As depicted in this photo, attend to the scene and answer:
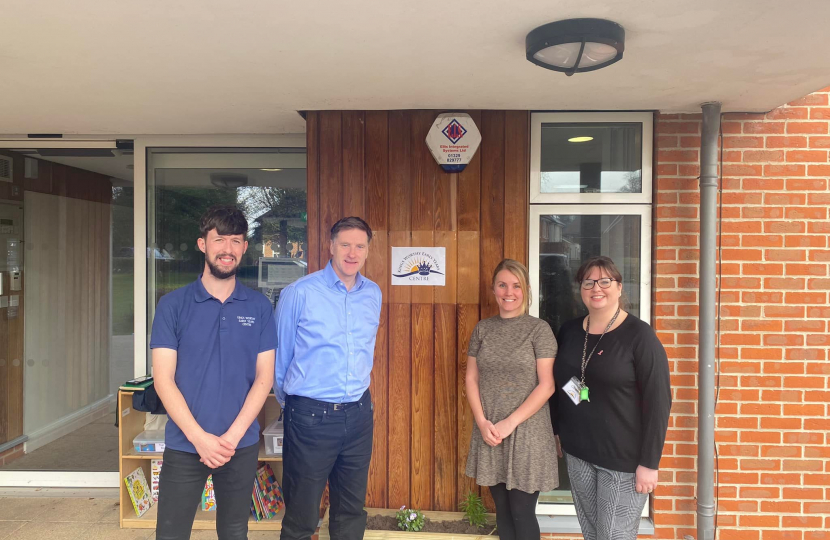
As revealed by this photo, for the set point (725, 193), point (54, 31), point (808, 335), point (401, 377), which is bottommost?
point (401, 377)

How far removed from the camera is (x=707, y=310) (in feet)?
9.59

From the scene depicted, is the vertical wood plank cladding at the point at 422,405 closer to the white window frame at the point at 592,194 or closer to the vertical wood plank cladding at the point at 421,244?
the vertical wood plank cladding at the point at 421,244

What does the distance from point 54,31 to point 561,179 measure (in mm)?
2547

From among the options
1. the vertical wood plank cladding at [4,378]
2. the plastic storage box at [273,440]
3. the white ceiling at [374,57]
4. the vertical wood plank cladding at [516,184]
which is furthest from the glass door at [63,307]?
the vertical wood plank cladding at [516,184]

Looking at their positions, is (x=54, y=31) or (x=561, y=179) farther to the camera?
(x=561, y=179)

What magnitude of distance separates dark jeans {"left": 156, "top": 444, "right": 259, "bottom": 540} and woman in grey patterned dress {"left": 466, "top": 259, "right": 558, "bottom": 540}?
1063 millimetres

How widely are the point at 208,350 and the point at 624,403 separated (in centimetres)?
173

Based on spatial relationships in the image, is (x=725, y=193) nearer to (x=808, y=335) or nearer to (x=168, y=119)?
(x=808, y=335)

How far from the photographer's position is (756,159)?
10.1 ft

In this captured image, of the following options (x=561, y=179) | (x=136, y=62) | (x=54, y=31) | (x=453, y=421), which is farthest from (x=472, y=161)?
(x=54, y=31)

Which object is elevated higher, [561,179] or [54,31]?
[54,31]

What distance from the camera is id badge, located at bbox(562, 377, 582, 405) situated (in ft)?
7.81

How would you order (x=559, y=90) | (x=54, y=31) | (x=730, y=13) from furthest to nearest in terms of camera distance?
(x=559, y=90)
(x=54, y=31)
(x=730, y=13)

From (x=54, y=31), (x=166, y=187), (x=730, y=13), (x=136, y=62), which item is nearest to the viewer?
(x=730, y=13)
